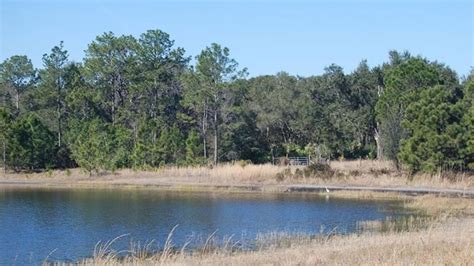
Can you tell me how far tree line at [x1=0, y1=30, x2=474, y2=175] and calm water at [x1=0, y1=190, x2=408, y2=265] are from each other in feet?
64.6

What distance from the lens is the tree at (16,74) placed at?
81125 millimetres

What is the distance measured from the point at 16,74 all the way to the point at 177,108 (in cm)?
2187

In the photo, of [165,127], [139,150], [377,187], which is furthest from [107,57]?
[377,187]

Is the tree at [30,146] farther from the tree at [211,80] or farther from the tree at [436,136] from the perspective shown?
the tree at [436,136]

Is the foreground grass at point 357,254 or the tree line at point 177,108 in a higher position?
the tree line at point 177,108

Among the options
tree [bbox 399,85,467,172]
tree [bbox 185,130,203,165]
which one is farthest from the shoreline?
tree [bbox 185,130,203,165]

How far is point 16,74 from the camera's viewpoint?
8169cm

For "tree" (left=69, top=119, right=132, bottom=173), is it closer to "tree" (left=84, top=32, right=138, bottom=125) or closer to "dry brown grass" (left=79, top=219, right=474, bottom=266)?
"tree" (left=84, top=32, right=138, bottom=125)

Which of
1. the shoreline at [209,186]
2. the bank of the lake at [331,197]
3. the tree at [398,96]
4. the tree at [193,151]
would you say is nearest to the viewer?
the bank of the lake at [331,197]

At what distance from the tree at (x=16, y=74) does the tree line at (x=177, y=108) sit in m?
0.13

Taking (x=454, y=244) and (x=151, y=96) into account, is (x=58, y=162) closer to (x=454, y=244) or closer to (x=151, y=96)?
(x=151, y=96)

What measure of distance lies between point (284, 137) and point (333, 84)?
8638mm

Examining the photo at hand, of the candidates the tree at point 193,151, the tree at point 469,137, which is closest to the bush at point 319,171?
the tree at point 469,137

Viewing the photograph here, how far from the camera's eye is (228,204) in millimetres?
36219
